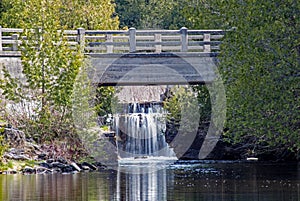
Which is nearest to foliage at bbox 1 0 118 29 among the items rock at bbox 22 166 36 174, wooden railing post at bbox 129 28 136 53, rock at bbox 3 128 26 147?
wooden railing post at bbox 129 28 136 53

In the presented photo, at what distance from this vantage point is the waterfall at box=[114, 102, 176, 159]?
38938 mm

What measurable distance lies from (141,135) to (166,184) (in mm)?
15364

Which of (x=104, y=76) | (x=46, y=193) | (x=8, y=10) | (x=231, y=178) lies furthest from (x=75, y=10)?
(x=46, y=193)

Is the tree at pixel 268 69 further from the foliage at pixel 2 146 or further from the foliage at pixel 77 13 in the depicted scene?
the foliage at pixel 77 13

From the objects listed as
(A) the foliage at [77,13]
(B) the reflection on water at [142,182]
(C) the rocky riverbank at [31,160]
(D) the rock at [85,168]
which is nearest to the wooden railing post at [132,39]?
(B) the reflection on water at [142,182]

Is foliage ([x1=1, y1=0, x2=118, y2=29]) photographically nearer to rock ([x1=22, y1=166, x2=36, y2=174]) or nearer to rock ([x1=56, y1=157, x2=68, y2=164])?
rock ([x1=56, y1=157, x2=68, y2=164])

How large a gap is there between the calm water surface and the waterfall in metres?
7.34

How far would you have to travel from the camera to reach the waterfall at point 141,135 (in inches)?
1533

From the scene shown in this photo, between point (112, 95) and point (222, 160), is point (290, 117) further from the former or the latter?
point (112, 95)

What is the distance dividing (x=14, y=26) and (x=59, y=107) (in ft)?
35.3

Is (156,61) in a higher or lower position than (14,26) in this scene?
lower

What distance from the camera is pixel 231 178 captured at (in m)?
26.3

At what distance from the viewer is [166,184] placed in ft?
81.1

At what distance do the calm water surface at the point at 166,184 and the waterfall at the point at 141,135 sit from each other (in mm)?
7345
